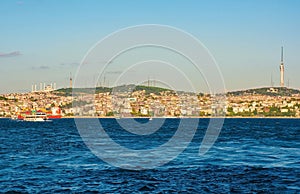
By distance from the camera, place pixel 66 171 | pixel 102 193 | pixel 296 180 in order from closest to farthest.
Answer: pixel 102 193 < pixel 296 180 < pixel 66 171

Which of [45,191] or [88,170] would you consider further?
[88,170]

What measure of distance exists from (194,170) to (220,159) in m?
8.67

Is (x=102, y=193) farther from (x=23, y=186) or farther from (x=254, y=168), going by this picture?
(x=254, y=168)

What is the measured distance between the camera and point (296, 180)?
1294 inches

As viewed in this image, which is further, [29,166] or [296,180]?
[29,166]

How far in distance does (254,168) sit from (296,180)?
245 inches

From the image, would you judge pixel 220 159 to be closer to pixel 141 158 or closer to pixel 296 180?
pixel 141 158

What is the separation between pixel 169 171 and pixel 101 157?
12.3 meters

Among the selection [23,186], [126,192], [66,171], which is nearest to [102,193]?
[126,192]

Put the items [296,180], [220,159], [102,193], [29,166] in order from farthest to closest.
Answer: [220,159]
[29,166]
[296,180]
[102,193]

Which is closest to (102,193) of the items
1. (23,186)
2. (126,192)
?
(126,192)

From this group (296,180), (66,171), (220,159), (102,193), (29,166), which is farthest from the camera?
(220,159)

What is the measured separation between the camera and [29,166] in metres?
40.4

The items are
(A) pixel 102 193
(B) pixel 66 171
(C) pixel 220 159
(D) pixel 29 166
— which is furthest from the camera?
(C) pixel 220 159
